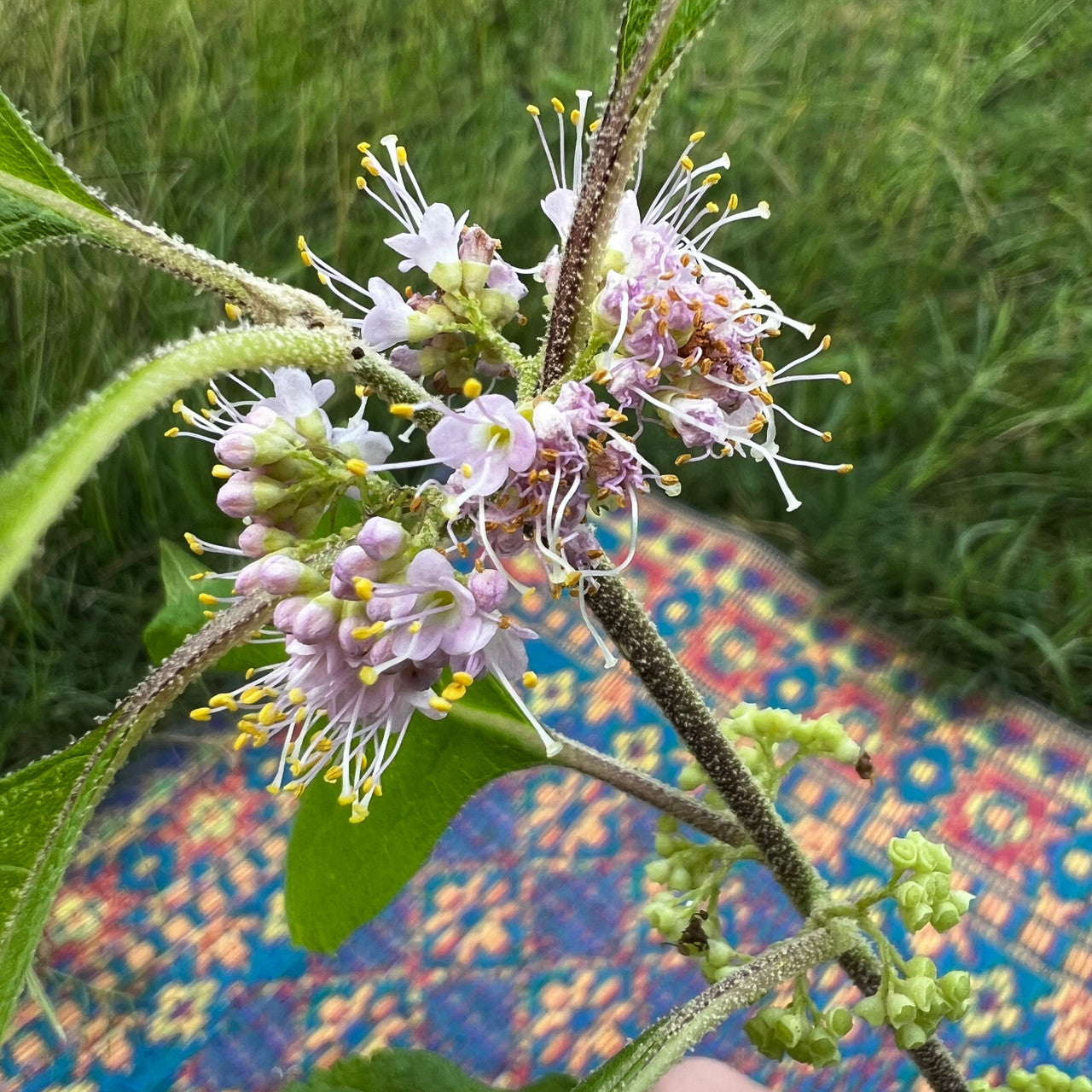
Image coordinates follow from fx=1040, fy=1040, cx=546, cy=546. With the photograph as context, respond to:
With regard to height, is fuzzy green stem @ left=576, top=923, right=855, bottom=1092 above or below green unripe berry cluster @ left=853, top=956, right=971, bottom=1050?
above

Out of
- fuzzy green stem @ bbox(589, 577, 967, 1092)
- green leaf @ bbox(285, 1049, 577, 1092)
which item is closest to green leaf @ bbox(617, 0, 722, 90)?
fuzzy green stem @ bbox(589, 577, 967, 1092)

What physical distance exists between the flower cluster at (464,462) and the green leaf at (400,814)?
0.21ft

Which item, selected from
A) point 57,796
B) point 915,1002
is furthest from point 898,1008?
point 57,796

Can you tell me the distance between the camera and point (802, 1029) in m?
0.34

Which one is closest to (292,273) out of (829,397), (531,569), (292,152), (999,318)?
(292,152)

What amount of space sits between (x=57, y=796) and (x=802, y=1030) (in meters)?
0.24

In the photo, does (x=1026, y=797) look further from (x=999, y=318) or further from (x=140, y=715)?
(x=140, y=715)

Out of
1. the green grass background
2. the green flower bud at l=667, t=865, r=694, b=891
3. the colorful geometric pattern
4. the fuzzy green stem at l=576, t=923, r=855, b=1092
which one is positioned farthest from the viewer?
the green grass background

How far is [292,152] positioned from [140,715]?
0.78m

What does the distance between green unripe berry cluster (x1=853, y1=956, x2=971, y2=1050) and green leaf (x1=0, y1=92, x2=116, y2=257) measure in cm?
31

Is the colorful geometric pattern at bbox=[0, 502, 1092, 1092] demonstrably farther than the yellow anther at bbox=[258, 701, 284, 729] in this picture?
Yes

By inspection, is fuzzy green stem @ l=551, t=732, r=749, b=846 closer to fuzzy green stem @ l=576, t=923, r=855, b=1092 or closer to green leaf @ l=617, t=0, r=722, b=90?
fuzzy green stem @ l=576, t=923, r=855, b=1092

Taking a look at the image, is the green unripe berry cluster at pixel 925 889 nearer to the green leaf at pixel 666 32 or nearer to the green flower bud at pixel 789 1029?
the green flower bud at pixel 789 1029

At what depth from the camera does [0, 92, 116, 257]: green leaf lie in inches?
8.6
